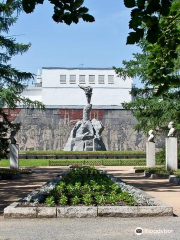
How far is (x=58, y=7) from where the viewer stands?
3.75m

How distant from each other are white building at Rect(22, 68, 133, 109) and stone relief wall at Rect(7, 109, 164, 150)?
5278 mm

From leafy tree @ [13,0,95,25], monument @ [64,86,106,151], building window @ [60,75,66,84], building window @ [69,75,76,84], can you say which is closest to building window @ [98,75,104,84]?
building window @ [69,75,76,84]

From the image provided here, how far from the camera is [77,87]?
5522 cm

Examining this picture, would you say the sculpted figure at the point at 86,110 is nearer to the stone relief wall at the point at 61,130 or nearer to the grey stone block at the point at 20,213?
the stone relief wall at the point at 61,130

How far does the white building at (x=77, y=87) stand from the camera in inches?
2147

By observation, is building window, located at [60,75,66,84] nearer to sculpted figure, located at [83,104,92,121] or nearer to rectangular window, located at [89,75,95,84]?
rectangular window, located at [89,75,95,84]

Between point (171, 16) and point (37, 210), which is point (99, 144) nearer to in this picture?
point (37, 210)

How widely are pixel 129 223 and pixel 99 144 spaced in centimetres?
3405

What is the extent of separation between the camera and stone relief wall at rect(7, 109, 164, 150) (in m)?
48.2

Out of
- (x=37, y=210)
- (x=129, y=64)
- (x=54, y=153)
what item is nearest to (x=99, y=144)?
(x=54, y=153)

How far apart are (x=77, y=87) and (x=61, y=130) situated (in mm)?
8886

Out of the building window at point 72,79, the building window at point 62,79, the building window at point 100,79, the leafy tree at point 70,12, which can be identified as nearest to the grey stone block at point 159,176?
the leafy tree at point 70,12

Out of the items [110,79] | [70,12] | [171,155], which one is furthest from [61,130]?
[70,12]

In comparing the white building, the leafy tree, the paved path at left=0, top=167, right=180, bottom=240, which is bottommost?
the paved path at left=0, top=167, right=180, bottom=240
